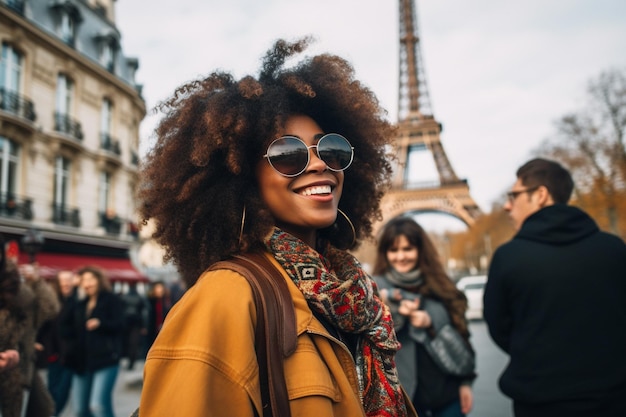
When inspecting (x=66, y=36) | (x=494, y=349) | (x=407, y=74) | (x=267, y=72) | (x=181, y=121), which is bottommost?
(x=494, y=349)

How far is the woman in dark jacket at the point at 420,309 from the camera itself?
10.5 feet

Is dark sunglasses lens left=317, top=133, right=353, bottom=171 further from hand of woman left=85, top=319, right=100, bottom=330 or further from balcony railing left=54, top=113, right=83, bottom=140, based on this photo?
balcony railing left=54, top=113, right=83, bottom=140

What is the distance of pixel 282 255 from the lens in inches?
63.2

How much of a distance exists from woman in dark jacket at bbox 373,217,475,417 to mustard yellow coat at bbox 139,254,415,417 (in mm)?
1879

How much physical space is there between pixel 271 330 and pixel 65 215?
20.4 m

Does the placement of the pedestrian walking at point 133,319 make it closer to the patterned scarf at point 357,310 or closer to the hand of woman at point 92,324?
the hand of woman at point 92,324

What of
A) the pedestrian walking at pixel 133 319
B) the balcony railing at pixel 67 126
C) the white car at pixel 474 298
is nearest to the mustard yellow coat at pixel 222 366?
the pedestrian walking at pixel 133 319

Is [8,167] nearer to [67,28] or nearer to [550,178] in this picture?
[67,28]

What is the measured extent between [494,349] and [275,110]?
1089 centimetres

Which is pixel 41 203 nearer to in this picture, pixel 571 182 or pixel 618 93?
pixel 571 182

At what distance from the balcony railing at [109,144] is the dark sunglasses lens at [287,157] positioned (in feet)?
73.6

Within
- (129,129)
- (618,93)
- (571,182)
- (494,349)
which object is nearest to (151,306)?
(494,349)

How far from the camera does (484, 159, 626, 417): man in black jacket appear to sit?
2.32m

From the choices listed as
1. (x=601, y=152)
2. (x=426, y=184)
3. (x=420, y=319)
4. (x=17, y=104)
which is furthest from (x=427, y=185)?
(x=420, y=319)
